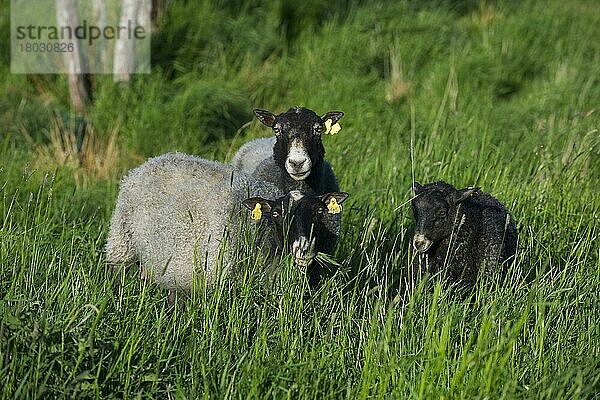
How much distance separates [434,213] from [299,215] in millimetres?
917

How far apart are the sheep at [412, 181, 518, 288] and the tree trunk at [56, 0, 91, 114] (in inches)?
246

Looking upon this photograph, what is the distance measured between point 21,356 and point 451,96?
7.75 metres

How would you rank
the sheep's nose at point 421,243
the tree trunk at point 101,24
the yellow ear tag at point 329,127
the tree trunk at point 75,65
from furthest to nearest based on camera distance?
the tree trunk at point 101,24
the tree trunk at point 75,65
the yellow ear tag at point 329,127
the sheep's nose at point 421,243

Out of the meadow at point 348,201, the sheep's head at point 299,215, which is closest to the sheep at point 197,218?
the sheep's head at point 299,215

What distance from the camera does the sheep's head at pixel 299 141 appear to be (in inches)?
265

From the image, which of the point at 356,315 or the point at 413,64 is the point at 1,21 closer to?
the point at 413,64

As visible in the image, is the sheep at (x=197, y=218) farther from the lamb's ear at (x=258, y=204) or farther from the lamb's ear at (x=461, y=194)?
the lamb's ear at (x=461, y=194)

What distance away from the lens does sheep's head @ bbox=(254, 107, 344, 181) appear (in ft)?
22.1

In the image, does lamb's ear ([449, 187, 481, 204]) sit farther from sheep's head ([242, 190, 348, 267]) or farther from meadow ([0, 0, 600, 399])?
sheep's head ([242, 190, 348, 267])

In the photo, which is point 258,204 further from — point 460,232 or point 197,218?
point 460,232

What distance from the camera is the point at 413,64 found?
12.5 meters

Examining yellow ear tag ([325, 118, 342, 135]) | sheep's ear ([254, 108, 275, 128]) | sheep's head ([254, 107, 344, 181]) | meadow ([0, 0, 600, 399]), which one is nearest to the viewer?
meadow ([0, 0, 600, 399])

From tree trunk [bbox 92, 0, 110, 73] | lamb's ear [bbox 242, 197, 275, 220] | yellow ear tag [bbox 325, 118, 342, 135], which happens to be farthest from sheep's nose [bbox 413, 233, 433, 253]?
tree trunk [bbox 92, 0, 110, 73]

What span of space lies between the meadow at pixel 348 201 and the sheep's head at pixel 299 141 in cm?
69
